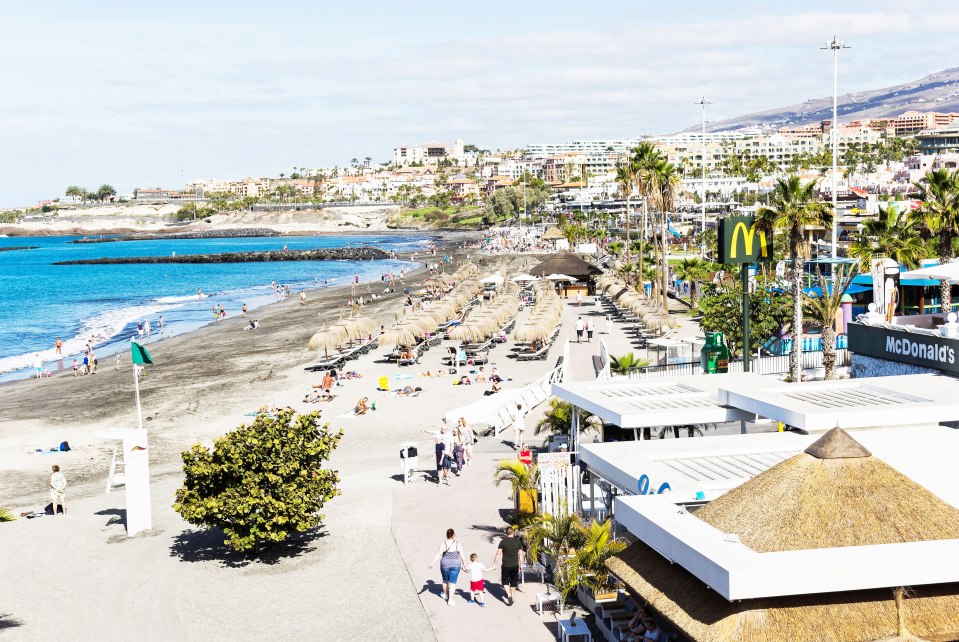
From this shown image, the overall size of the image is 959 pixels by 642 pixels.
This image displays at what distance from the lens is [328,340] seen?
34.6 metres

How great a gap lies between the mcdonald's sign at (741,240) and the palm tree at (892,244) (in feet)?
30.6

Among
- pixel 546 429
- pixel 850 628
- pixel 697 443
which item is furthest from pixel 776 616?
pixel 546 429

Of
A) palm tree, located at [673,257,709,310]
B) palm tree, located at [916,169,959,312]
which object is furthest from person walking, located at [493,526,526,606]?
palm tree, located at [673,257,709,310]

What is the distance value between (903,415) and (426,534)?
24.4 ft

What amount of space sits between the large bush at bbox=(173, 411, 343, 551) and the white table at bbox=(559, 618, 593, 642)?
5.06 metres

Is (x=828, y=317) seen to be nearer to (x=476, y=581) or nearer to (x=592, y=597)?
(x=592, y=597)

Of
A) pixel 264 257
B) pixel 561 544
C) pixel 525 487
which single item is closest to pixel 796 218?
pixel 525 487

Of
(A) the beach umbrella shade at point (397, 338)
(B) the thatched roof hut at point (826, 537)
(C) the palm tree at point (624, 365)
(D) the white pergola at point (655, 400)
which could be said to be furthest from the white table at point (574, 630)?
(A) the beach umbrella shade at point (397, 338)

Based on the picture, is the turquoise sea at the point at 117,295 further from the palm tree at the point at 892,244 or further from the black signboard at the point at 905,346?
the black signboard at the point at 905,346

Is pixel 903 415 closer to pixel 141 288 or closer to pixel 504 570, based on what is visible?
pixel 504 570

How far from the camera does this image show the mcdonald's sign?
19906 mm

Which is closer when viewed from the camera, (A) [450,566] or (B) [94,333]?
(A) [450,566]

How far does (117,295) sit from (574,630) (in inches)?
3113

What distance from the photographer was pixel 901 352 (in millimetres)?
18969
